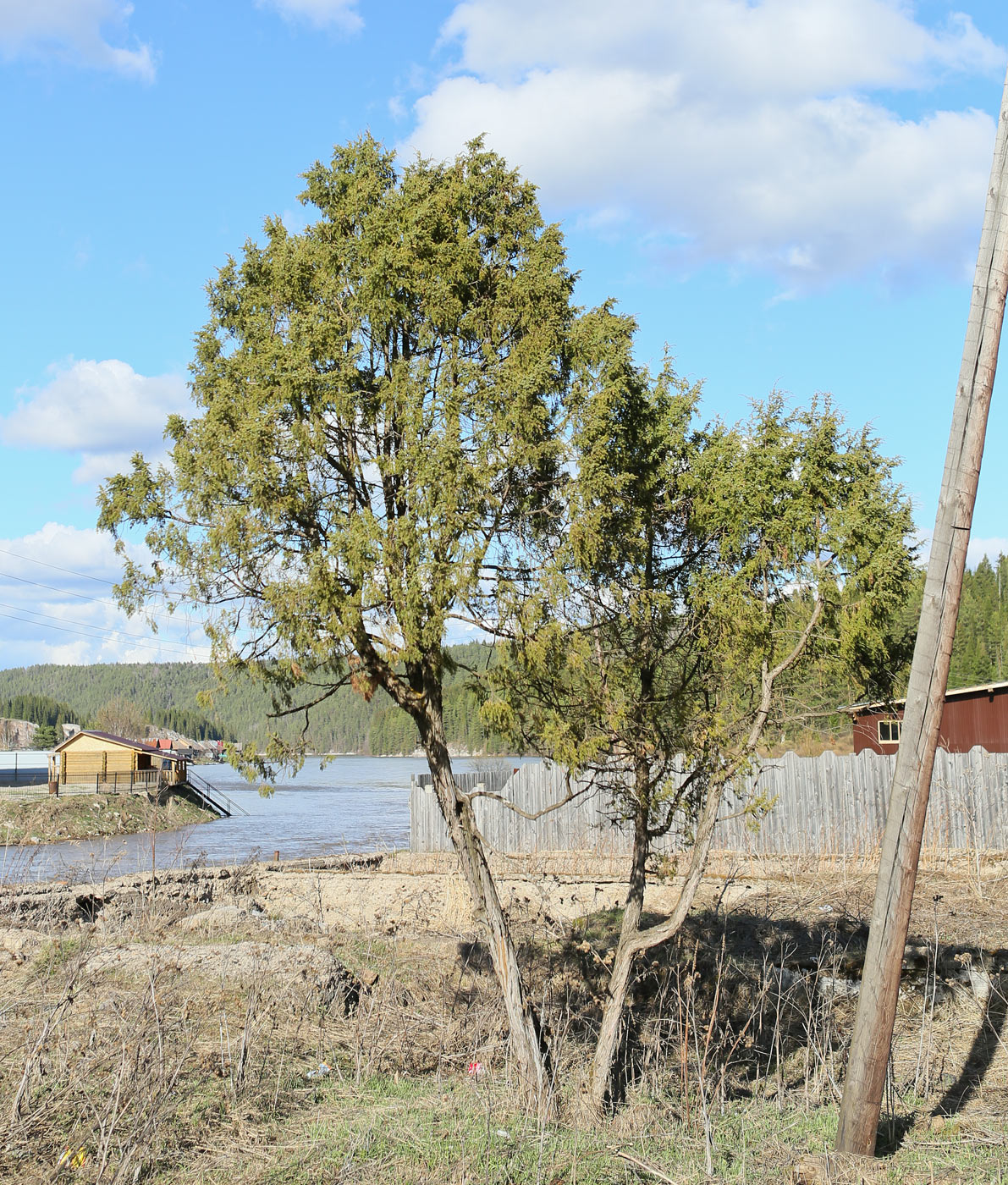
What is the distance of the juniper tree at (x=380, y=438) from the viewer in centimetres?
612

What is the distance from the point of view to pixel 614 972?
6.77m

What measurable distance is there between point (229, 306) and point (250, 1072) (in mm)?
5501

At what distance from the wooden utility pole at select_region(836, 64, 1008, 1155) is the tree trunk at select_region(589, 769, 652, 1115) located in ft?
6.07

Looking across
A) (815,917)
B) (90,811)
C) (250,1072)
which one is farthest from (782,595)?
(90,811)

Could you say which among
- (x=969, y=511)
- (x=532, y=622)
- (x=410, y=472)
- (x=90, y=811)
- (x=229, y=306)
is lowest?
(x=90, y=811)

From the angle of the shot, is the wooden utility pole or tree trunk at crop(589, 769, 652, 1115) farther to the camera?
tree trunk at crop(589, 769, 652, 1115)

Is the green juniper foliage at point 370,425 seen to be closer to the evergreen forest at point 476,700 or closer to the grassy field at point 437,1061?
the evergreen forest at point 476,700

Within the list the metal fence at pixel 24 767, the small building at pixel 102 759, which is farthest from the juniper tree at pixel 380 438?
the metal fence at pixel 24 767

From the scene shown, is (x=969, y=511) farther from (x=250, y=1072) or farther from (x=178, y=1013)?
(x=178, y=1013)

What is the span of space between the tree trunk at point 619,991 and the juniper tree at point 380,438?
456 mm

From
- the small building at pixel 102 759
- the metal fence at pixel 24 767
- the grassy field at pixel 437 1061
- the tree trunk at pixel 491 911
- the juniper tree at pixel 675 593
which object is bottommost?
the metal fence at pixel 24 767

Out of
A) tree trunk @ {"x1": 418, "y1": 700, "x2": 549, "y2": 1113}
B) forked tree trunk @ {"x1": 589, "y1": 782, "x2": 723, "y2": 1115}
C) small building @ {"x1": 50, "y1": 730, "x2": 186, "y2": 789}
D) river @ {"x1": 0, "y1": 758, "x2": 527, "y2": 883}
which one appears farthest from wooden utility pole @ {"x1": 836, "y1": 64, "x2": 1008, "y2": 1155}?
small building @ {"x1": 50, "y1": 730, "x2": 186, "y2": 789}

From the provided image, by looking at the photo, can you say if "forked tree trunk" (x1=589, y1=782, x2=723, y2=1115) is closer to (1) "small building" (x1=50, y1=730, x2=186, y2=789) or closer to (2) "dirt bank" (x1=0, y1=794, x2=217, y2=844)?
(2) "dirt bank" (x1=0, y1=794, x2=217, y2=844)

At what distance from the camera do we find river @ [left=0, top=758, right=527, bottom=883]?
56.3 feet
